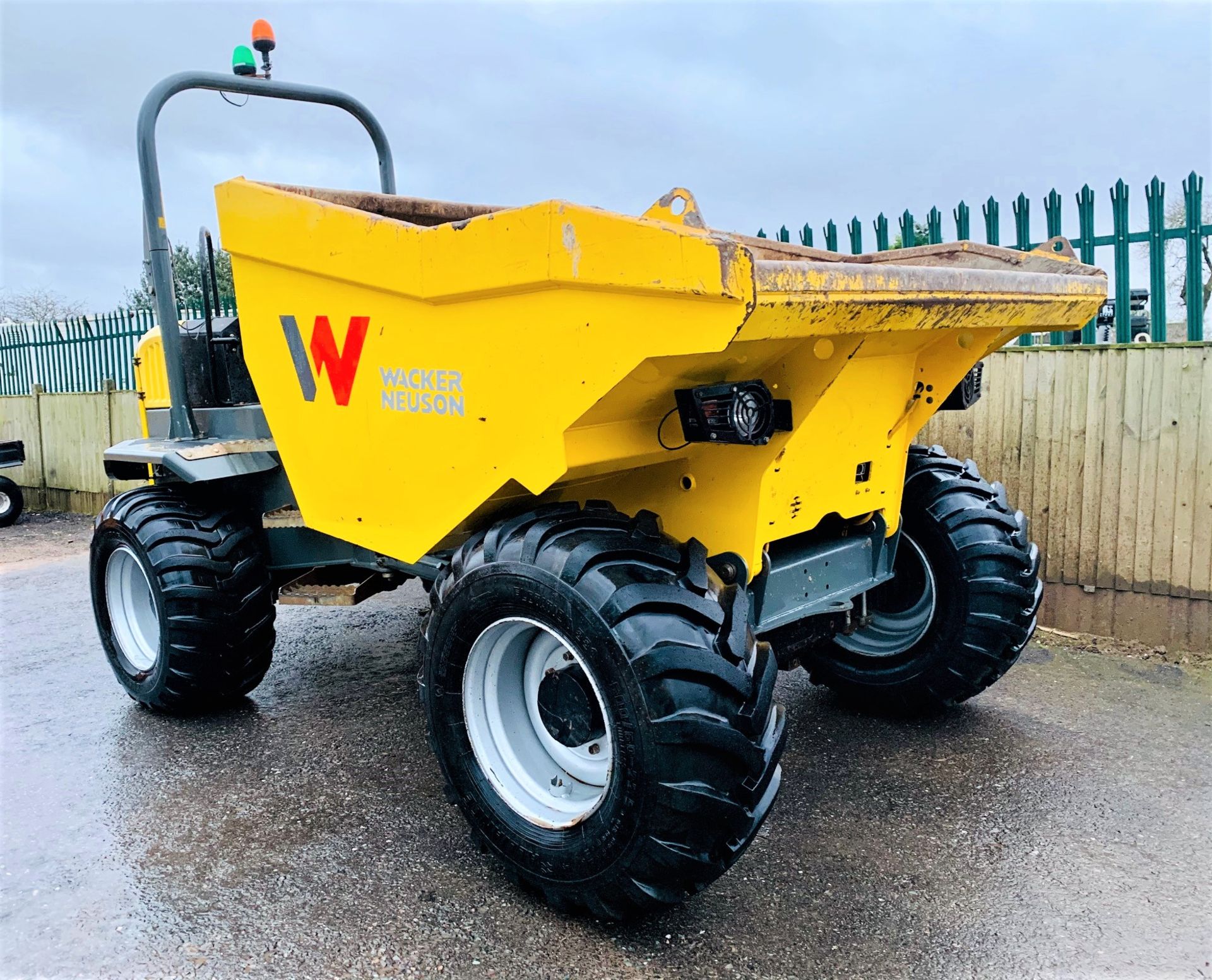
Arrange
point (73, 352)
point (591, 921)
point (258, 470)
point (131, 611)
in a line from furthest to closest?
1. point (73, 352)
2. point (131, 611)
3. point (258, 470)
4. point (591, 921)

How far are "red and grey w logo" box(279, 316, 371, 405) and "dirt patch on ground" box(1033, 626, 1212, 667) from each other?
3759mm

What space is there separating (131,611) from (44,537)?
610 centimetres

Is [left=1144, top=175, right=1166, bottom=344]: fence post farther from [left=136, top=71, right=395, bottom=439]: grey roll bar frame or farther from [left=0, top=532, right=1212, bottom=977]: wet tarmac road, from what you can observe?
[left=136, top=71, right=395, bottom=439]: grey roll bar frame

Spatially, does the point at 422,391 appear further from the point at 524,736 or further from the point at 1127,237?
the point at 1127,237

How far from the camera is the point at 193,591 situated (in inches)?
145

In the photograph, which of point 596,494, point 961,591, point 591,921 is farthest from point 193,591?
point 961,591

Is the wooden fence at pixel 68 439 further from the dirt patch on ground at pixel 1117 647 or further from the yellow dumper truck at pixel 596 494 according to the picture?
the dirt patch on ground at pixel 1117 647

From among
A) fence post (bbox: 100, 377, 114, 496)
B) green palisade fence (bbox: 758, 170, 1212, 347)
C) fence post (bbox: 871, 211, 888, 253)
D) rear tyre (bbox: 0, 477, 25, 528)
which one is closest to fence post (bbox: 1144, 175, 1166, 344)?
green palisade fence (bbox: 758, 170, 1212, 347)

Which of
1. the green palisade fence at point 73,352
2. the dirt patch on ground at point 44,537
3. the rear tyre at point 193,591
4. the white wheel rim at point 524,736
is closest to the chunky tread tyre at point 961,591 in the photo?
the white wheel rim at point 524,736

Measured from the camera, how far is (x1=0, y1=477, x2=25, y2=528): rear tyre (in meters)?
10.1

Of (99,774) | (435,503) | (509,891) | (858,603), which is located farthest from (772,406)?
(99,774)

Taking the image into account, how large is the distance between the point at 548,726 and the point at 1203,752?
2559 mm

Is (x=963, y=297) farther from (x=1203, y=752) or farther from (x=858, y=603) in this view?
(x=1203, y=752)

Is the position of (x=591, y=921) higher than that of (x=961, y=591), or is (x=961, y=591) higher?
(x=961, y=591)
